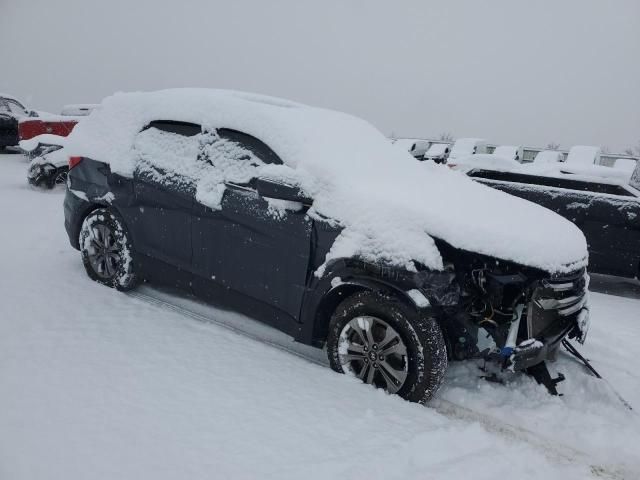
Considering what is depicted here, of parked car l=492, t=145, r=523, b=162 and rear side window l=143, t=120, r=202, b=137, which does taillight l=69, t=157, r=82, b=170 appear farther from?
parked car l=492, t=145, r=523, b=162

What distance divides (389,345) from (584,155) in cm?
1545

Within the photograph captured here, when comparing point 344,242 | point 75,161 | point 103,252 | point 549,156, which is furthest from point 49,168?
point 549,156

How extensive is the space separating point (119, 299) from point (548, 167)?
6497mm

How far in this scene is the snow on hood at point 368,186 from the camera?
9.33ft

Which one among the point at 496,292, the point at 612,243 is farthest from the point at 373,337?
the point at 612,243

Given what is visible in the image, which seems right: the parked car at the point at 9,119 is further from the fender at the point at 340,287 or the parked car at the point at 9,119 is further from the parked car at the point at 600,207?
the fender at the point at 340,287

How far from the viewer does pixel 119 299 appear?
4.14 m

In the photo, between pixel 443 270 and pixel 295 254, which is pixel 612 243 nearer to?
pixel 443 270

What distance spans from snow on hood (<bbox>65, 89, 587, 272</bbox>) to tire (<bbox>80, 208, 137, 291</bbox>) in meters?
0.51

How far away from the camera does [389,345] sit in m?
2.92

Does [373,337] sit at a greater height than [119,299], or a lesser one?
greater

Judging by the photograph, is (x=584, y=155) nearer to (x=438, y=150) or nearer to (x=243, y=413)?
(x=438, y=150)

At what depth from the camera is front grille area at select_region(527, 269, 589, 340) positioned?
9.57ft

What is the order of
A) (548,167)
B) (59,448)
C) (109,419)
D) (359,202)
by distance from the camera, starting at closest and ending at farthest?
(59,448) → (109,419) → (359,202) → (548,167)
